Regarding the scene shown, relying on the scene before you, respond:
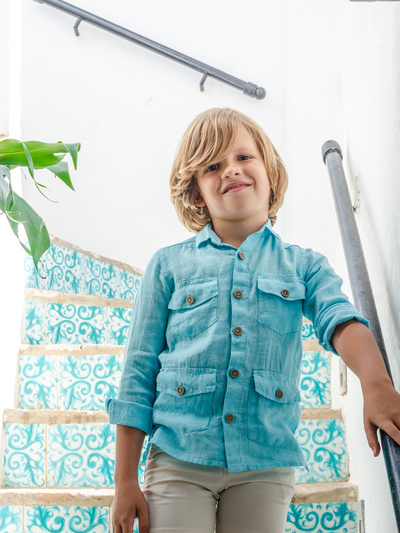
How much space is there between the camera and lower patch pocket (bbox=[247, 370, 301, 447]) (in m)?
0.90

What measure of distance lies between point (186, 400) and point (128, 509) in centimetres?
17

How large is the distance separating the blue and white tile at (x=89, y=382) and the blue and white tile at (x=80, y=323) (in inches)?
13.8

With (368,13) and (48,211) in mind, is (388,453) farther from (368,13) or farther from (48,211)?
(48,211)

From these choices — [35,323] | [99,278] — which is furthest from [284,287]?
[99,278]

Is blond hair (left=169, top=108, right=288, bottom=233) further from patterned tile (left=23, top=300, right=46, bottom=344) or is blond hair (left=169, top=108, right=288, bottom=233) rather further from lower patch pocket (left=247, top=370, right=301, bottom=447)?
patterned tile (left=23, top=300, right=46, bottom=344)

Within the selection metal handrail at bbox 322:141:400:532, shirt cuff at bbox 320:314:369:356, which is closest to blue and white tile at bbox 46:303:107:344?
metal handrail at bbox 322:141:400:532

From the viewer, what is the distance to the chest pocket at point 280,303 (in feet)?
3.21

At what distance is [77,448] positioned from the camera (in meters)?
1.65

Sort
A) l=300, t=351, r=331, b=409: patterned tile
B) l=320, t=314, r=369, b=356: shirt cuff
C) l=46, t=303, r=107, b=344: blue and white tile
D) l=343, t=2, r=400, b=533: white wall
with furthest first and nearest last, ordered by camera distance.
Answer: l=46, t=303, r=107, b=344: blue and white tile → l=300, t=351, r=331, b=409: patterned tile → l=343, t=2, r=400, b=533: white wall → l=320, t=314, r=369, b=356: shirt cuff

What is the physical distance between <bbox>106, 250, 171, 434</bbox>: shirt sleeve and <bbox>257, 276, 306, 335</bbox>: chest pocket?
158 millimetres

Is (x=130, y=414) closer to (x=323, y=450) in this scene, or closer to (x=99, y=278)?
(x=323, y=450)

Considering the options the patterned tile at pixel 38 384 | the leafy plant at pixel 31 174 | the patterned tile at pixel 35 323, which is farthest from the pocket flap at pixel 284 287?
the patterned tile at pixel 35 323

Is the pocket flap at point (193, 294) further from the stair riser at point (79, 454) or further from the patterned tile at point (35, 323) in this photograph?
the patterned tile at point (35, 323)

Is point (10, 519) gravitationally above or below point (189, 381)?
below
